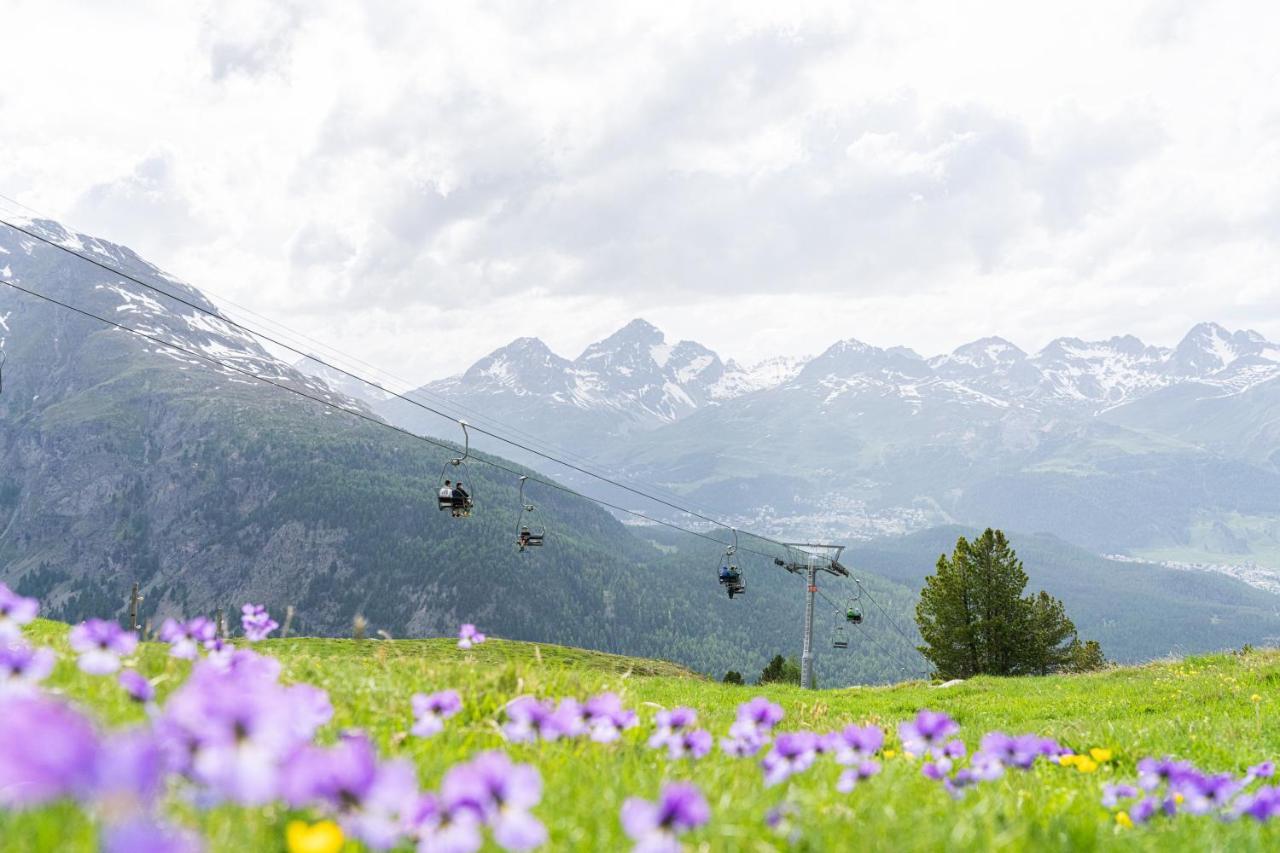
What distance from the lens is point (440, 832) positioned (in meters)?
2.22

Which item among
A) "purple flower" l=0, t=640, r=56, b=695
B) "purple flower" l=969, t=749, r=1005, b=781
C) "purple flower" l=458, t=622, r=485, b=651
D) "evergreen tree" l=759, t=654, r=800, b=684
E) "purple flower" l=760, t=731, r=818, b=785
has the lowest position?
"evergreen tree" l=759, t=654, r=800, b=684

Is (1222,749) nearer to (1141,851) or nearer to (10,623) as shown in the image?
(1141,851)

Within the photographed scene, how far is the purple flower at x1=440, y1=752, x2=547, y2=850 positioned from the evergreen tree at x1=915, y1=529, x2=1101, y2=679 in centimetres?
6007

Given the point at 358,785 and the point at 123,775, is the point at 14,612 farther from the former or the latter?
the point at 123,775

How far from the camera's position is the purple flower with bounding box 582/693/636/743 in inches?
154

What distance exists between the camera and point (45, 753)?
1284 mm

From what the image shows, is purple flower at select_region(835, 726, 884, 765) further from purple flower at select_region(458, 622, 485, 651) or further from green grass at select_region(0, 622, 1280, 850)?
purple flower at select_region(458, 622, 485, 651)

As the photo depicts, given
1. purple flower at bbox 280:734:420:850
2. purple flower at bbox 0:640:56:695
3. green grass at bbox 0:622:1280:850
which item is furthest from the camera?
purple flower at bbox 0:640:56:695

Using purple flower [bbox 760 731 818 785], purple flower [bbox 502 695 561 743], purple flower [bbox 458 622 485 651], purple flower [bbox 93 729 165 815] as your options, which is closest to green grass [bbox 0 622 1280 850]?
purple flower [bbox 760 731 818 785]

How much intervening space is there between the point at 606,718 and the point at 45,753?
3.04 meters

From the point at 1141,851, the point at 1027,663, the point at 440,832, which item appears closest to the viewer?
the point at 440,832

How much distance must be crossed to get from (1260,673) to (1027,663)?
43.9 metres

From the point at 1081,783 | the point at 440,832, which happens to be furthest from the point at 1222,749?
the point at 440,832

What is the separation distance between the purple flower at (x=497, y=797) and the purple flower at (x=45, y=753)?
0.91 metres
